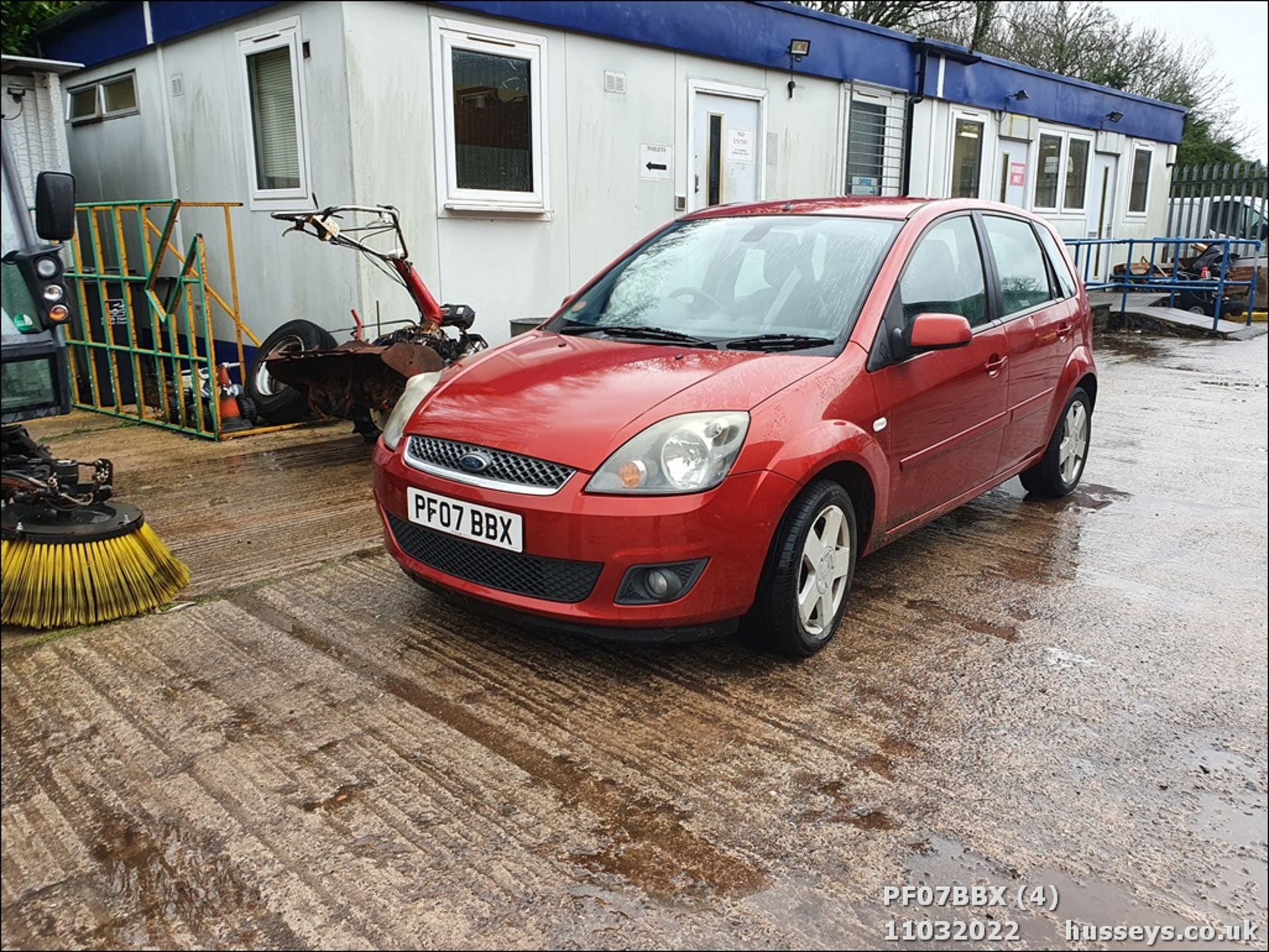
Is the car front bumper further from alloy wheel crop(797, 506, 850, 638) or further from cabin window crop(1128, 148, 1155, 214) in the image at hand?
cabin window crop(1128, 148, 1155, 214)

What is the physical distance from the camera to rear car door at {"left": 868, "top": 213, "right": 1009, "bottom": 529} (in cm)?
383

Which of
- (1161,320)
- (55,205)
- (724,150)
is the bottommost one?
(1161,320)

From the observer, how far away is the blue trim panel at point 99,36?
936cm

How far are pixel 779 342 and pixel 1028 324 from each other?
1.75m

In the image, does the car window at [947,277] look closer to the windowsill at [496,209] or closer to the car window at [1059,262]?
the car window at [1059,262]

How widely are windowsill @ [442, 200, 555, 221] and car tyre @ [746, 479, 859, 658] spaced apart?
5.43 m

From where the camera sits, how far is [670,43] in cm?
952

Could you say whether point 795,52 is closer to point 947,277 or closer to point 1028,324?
point 1028,324

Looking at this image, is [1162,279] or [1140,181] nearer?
[1162,279]

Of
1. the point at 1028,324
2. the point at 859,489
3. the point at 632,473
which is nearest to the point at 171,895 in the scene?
the point at 632,473

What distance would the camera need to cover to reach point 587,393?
11.1ft

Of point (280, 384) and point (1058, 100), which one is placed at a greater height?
point (1058, 100)

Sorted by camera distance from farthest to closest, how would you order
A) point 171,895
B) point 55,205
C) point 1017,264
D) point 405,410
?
point 1017,264 → point 55,205 → point 405,410 → point 171,895

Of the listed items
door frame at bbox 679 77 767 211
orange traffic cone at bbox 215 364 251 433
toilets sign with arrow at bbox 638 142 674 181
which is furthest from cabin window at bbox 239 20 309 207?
door frame at bbox 679 77 767 211
